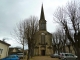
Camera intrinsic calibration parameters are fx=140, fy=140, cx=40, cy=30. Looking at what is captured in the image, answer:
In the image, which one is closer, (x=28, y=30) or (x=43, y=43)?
(x=28, y=30)

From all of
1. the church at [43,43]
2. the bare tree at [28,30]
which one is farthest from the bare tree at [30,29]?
the church at [43,43]

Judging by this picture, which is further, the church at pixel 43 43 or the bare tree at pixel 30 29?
the church at pixel 43 43

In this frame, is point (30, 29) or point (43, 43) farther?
point (43, 43)

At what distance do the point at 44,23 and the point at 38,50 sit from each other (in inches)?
547

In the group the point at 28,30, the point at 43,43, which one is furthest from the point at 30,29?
the point at 43,43

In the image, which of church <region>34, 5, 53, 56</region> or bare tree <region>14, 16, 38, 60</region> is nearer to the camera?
bare tree <region>14, 16, 38, 60</region>

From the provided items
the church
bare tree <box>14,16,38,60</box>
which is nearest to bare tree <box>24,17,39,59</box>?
bare tree <box>14,16,38,60</box>

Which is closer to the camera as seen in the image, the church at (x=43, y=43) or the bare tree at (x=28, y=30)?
the bare tree at (x=28, y=30)

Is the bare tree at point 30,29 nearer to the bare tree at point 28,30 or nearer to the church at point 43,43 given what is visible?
the bare tree at point 28,30

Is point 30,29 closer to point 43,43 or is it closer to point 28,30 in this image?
point 28,30

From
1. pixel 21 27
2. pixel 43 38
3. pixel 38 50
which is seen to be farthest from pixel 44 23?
pixel 21 27

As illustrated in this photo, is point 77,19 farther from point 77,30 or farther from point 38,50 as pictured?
point 38,50

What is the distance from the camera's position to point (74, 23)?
23.5 m

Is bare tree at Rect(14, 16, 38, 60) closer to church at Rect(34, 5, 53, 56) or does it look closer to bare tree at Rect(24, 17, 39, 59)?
bare tree at Rect(24, 17, 39, 59)
